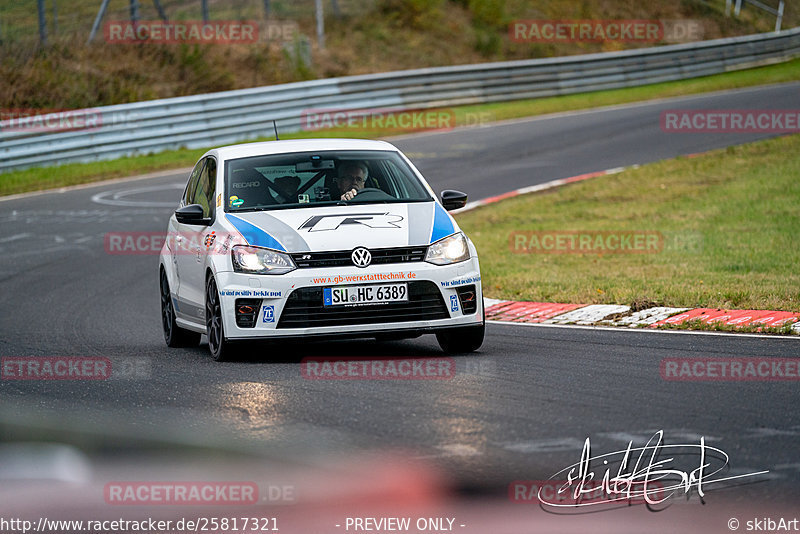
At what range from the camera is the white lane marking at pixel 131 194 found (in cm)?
2120

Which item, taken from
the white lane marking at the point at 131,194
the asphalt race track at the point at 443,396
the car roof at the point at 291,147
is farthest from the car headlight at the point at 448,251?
the white lane marking at the point at 131,194

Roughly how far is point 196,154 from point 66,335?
54.1 ft

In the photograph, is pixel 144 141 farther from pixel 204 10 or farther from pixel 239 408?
pixel 239 408

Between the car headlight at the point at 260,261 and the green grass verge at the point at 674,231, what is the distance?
432 centimetres

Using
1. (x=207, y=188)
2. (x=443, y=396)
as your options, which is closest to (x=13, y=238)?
(x=207, y=188)

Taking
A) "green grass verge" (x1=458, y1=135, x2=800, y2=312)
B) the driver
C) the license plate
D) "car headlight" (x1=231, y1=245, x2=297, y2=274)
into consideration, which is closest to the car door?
"car headlight" (x1=231, y1=245, x2=297, y2=274)

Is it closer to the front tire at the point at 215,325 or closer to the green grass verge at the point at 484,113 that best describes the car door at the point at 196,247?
the front tire at the point at 215,325

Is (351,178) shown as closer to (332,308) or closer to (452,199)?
(452,199)

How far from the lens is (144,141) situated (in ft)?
88.9

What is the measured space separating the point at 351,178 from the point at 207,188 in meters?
1.31

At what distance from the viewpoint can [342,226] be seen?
8.67m

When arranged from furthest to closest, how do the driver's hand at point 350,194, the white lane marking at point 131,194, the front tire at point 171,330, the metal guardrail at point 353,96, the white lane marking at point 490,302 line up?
1. the metal guardrail at point 353,96
2. the white lane marking at point 131,194
3. the white lane marking at point 490,302
4. the front tire at point 171,330
5. the driver's hand at point 350,194

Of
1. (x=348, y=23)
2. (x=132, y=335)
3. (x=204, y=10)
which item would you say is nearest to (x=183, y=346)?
(x=132, y=335)

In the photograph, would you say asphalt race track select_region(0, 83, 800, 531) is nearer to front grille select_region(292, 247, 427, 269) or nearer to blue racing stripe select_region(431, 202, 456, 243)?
front grille select_region(292, 247, 427, 269)
